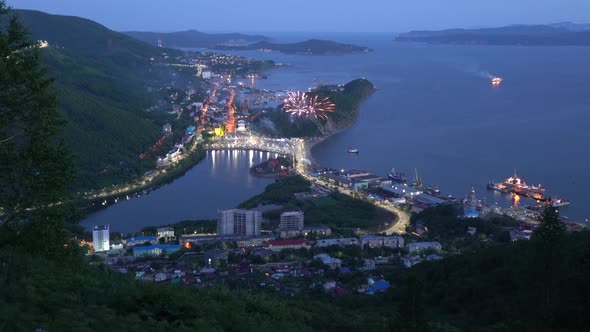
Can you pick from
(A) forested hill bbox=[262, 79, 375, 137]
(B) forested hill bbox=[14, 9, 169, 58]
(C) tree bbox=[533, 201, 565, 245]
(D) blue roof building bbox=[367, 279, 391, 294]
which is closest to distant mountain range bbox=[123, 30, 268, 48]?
(B) forested hill bbox=[14, 9, 169, 58]

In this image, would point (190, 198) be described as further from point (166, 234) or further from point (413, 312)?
point (413, 312)

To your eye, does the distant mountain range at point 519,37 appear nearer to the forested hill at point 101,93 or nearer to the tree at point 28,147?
the forested hill at point 101,93

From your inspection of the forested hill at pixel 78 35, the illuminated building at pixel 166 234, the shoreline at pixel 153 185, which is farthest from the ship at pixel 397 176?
the forested hill at pixel 78 35

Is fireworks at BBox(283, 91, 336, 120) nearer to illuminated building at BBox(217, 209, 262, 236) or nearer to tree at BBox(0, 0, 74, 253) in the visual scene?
illuminated building at BBox(217, 209, 262, 236)

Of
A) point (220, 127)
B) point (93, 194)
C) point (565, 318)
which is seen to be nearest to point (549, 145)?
point (220, 127)

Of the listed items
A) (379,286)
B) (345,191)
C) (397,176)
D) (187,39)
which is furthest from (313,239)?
(187,39)

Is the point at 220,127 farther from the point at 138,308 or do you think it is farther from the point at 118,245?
the point at 138,308
